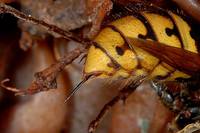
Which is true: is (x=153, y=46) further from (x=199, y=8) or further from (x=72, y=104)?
(x=72, y=104)

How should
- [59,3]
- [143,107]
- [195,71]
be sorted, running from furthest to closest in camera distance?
[143,107]
[59,3]
[195,71]

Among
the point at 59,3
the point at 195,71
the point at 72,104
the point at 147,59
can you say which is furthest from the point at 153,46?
the point at 72,104

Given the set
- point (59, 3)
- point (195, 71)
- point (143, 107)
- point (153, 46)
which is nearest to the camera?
point (153, 46)
